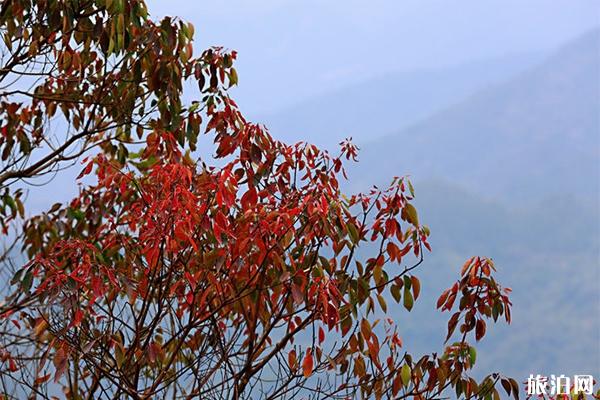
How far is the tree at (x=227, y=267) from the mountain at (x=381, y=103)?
447ft

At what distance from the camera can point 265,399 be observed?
2783 millimetres

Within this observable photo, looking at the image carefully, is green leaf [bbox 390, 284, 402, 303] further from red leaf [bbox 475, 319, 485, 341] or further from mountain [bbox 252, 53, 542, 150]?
mountain [bbox 252, 53, 542, 150]

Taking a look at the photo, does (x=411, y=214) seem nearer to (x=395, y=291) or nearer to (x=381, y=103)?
(x=395, y=291)

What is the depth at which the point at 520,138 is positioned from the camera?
110375 mm

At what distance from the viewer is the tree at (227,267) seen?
2.58 m

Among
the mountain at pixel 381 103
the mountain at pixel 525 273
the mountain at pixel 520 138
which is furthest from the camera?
the mountain at pixel 381 103

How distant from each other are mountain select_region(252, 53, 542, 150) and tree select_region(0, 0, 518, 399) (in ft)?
447

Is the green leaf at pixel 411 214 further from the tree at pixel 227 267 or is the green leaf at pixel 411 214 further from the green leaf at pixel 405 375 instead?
the green leaf at pixel 405 375

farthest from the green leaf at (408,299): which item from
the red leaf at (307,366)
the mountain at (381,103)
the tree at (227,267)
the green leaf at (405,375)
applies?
the mountain at (381,103)

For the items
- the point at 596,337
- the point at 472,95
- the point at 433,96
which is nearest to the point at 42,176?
the point at 596,337

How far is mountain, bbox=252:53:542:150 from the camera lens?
14512 centimetres

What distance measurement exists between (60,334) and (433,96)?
15364 centimetres

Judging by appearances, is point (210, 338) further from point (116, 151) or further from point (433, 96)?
point (433, 96)

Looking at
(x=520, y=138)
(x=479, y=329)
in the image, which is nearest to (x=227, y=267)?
(x=479, y=329)
